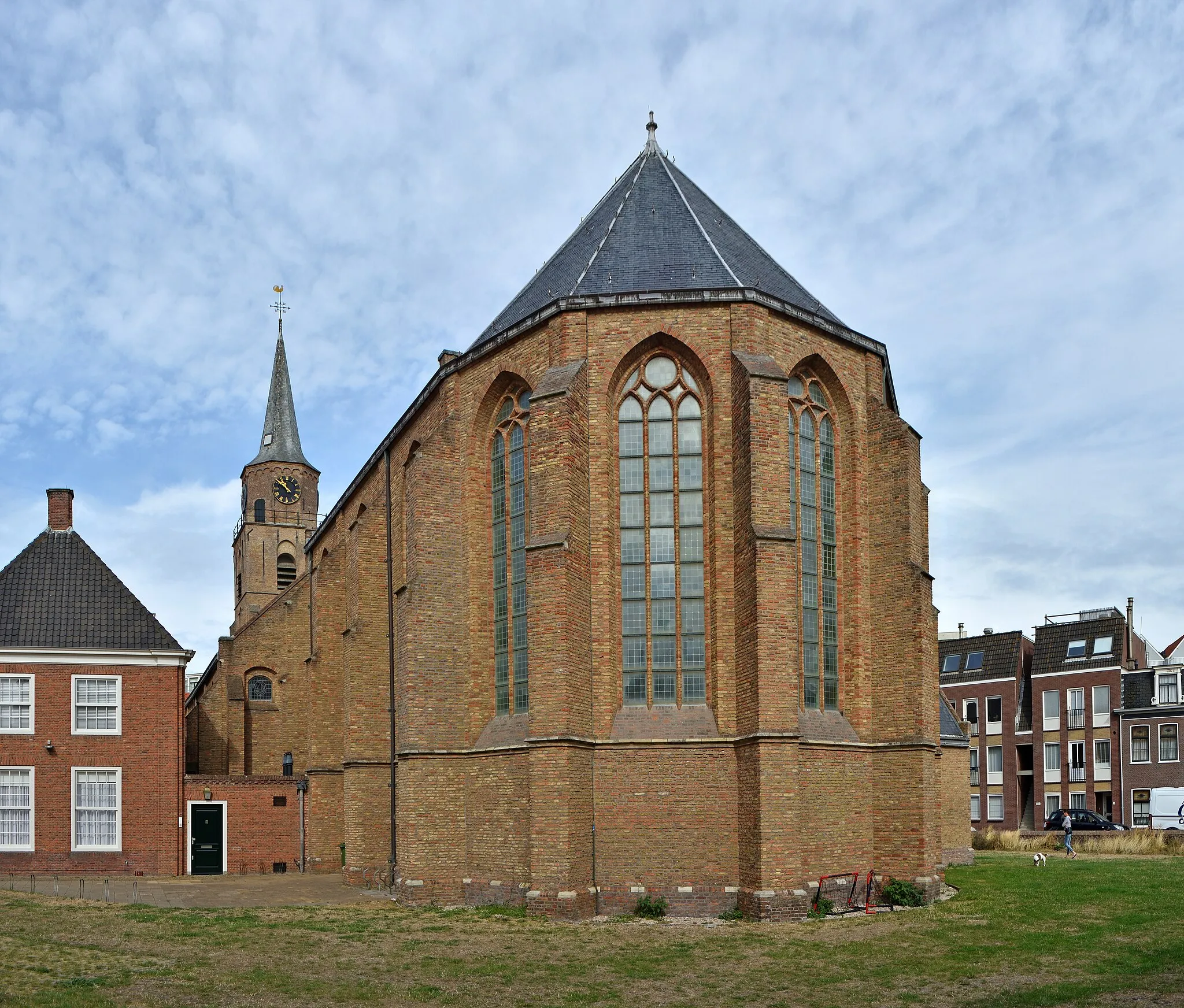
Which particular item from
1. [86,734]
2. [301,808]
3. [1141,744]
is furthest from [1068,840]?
[86,734]

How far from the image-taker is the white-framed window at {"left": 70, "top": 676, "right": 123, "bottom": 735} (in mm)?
31234

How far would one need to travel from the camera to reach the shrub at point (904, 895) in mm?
21984

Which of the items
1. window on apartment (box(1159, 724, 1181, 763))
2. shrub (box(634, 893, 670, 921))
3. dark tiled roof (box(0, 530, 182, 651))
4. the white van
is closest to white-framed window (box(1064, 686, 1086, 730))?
window on apartment (box(1159, 724, 1181, 763))

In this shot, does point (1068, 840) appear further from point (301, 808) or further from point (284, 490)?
point (284, 490)

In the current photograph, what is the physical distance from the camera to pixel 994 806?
6056 centimetres

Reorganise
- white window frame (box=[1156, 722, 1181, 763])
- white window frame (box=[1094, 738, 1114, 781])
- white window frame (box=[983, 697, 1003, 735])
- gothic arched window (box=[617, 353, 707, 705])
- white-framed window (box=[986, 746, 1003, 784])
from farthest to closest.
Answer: white-framed window (box=[986, 746, 1003, 784]) < white window frame (box=[983, 697, 1003, 735]) < white window frame (box=[1094, 738, 1114, 781]) < white window frame (box=[1156, 722, 1181, 763]) < gothic arched window (box=[617, 353, 707, 705])

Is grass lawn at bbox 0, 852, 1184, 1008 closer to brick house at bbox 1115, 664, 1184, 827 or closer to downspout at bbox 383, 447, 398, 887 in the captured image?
downspout at bbox 383, 447, 398, 887

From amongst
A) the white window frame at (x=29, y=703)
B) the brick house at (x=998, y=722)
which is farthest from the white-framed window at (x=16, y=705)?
the brick house at (x=998, y=722)

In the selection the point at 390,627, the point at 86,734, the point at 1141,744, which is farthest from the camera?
the point at 1141,744

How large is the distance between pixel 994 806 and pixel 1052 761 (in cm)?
463

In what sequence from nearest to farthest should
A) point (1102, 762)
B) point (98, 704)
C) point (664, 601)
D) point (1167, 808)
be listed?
point (664, 601), point (98, 704), point (1167, 808), point (1102, 762)

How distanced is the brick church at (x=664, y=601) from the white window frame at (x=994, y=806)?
39437mm

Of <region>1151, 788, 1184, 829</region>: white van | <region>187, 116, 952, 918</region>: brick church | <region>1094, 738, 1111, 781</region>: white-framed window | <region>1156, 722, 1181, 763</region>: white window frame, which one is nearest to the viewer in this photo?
<region>187, 116, 952, 918</region>: brick church

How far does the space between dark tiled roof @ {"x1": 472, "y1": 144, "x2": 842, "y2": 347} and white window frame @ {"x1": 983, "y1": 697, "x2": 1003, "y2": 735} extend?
39715mm
